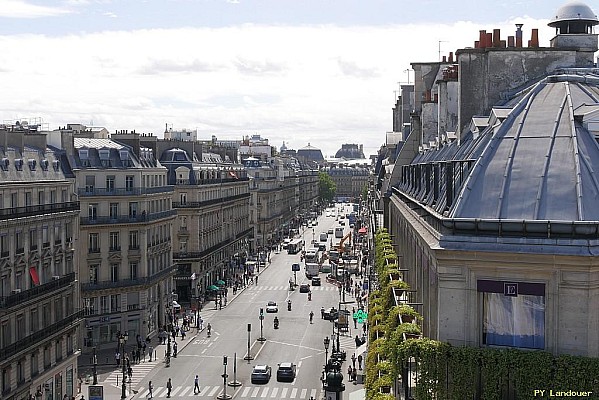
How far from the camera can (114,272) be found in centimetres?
7781

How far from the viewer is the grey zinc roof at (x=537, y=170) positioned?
876 inches

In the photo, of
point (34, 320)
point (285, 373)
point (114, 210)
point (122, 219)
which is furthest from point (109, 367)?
point (285, 373)

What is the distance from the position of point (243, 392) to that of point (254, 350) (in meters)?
14.5

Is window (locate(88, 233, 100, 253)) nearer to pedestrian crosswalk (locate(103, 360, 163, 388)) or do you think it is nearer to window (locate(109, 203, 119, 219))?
window (locate(109, 203, 119, 219))

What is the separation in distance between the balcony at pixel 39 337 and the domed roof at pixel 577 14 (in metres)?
35.4

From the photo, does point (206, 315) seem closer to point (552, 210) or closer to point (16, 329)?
point (16, 329)

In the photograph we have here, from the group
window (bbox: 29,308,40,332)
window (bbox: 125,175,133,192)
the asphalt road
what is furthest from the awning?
window (bbox: 125,175,133,192)

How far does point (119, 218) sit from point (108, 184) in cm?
319

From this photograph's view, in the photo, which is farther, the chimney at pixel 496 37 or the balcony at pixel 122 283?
the balcony at pixel 122 283

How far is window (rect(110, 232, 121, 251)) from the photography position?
3059 inches

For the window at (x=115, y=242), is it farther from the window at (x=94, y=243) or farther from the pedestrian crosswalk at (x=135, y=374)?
the pedestrian crosswalk at (x=135, y=374)

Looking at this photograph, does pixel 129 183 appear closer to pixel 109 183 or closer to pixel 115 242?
pixel 109 183

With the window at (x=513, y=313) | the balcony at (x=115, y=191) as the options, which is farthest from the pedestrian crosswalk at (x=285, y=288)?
the window at (x=513, y=313)

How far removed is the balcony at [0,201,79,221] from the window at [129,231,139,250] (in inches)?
577
